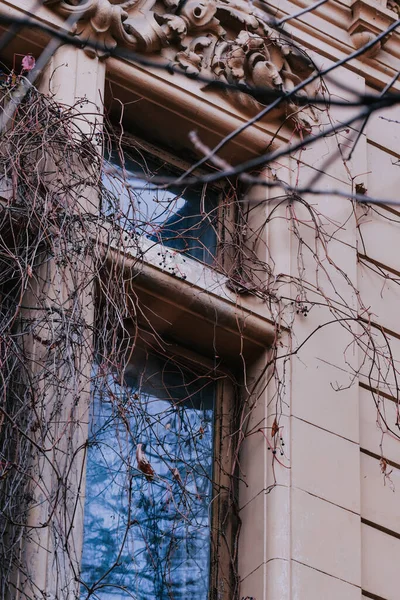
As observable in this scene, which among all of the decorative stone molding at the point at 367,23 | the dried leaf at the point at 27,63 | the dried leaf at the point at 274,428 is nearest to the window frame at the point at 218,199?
the dried leaf at the point at 27,63

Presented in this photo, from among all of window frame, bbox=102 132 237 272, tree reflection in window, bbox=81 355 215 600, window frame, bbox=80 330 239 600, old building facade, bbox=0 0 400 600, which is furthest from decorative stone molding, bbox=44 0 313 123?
tree reflection in window, bbox=81 355 215 600

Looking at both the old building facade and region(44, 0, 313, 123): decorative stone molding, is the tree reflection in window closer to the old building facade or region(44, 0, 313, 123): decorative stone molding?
the old building facade

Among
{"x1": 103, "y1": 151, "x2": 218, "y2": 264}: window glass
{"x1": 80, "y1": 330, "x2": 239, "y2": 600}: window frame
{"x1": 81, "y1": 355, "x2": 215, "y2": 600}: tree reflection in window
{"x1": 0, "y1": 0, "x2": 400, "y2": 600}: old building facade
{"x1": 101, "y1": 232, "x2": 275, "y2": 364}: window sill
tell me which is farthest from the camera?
{"x1": 103, "y1": 151, "x2": 218, "y2": 264}: window glass

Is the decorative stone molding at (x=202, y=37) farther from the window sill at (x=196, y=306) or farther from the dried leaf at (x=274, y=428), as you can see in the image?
the dried leaf at (x=274, y=428)

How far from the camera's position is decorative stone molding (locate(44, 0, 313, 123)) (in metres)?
6.26

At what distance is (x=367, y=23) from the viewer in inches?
297

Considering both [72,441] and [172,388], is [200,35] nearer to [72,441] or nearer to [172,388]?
[172,388]

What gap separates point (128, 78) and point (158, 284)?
1.22 m

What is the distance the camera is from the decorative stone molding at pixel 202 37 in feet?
20.5

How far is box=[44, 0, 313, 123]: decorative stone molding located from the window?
1.75 ft

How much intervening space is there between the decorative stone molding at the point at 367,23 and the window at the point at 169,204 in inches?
59.6

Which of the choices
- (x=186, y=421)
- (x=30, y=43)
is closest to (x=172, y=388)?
(x=186, y=421)

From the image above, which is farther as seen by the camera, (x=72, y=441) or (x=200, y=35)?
(x=200, y=35)

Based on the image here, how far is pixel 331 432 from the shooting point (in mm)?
5938
